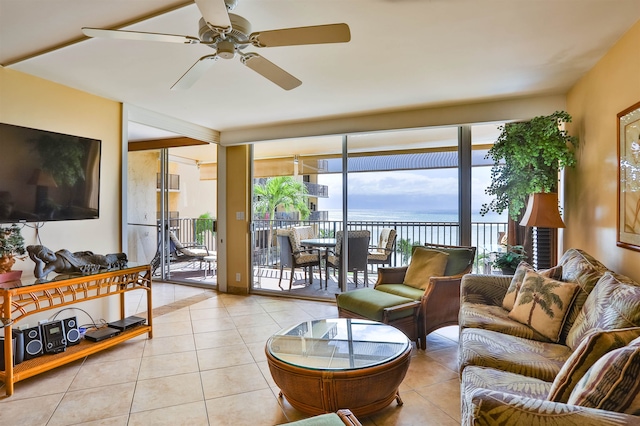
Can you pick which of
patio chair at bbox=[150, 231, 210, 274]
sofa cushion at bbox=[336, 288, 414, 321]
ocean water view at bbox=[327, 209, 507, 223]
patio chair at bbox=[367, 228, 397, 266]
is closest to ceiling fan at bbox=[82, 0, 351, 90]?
sofa cushion at bbox=[336, 288, 414, 321]

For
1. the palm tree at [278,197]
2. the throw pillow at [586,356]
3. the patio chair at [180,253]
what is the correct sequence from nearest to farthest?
the throw pillow at [586,356], the palm tree at [278,197], the patio chair at [180,253]

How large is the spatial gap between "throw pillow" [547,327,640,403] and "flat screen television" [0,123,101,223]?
363cm

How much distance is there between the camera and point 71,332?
9.37 feet

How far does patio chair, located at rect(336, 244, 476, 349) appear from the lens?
3.00 metres

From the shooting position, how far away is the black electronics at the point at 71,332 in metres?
2.83

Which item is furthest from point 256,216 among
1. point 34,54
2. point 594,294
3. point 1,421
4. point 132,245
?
point 594,294

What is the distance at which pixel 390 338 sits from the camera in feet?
7.86

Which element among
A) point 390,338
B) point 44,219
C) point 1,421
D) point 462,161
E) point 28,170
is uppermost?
point 462,161

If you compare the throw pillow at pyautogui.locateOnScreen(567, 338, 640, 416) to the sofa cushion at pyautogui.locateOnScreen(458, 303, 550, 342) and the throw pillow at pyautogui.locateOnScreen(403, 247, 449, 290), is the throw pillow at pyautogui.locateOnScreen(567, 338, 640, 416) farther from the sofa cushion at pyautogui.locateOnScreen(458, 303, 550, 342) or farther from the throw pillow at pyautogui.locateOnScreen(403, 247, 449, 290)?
the throw pillow at pyautogui.locateOnScreen(403, 247, 449, 290)

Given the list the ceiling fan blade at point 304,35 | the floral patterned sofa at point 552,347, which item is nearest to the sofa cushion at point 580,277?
the floral patterned sofa at point 552,347

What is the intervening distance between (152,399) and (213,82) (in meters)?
2.52

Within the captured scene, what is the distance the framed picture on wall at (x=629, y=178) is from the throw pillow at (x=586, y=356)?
3.89ft

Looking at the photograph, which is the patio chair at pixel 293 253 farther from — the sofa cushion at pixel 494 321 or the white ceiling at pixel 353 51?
the sofa cushion at pixel 494 321

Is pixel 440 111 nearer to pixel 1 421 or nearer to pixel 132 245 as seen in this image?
pixel 1 421
